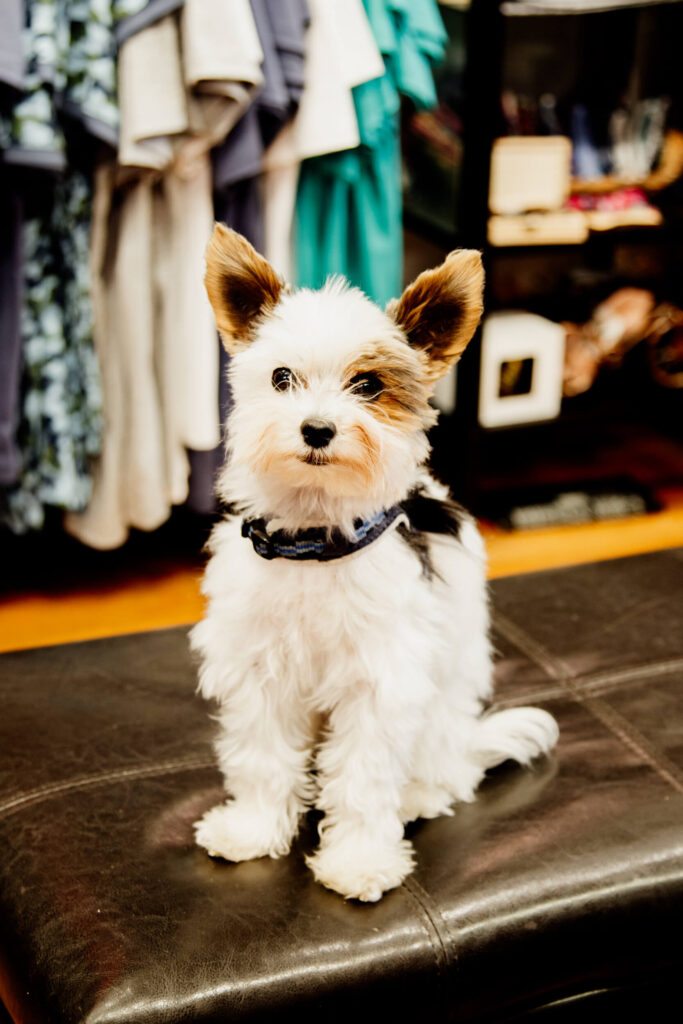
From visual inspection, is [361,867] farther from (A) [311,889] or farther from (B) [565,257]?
(B) [565,257]

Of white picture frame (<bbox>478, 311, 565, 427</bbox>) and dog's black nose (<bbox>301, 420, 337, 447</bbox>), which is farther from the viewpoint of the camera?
white picture frame (<bbox>478, 311, 565, 427</bbox>)

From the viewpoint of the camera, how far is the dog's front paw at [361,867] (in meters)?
1.06

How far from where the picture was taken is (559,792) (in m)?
1.24

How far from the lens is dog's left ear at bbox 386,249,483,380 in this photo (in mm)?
976

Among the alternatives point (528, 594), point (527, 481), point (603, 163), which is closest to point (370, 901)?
point (528, 594)

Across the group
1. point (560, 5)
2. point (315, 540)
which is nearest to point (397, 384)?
point (315, 540)

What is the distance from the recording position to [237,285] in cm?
102

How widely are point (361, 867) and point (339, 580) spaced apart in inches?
11.9

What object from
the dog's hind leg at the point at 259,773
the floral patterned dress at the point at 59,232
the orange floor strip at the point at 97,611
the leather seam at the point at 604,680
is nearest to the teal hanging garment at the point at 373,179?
the floral patterned dress at the point at 59,232

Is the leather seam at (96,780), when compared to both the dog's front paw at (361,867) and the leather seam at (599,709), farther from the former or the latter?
the leather seam at (599,709)

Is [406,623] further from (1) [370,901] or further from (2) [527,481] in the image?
(2) [527,481]

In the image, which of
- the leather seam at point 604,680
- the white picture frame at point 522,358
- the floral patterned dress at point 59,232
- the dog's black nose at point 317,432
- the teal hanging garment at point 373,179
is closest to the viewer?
the dog's black nose at point 317,432

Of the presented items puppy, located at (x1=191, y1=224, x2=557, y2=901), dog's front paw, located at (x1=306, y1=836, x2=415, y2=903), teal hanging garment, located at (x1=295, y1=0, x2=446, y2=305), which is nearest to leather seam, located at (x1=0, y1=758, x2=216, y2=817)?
puppy, located at (x1=191, y1=224, x2=557, y2=901)

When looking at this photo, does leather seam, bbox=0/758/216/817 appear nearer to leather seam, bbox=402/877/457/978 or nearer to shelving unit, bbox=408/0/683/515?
leather seam, bbox=402/877/457/978
